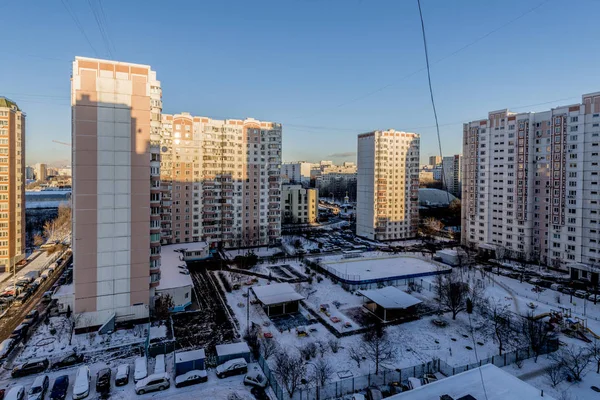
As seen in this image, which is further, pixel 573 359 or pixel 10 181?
pixel 10 181

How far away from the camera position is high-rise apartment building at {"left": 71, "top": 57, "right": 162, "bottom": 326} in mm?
14781

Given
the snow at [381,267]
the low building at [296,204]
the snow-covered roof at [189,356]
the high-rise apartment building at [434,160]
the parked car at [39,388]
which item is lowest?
the parked car at [39,388]

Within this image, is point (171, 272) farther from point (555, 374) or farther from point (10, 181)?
point (555, 374)

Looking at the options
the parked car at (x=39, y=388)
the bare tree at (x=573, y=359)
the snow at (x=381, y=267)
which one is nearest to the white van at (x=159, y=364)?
the parked car at (x=39, y=388)

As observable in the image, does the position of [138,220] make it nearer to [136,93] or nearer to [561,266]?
[136,93]

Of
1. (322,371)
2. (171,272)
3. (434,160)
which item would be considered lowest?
(322,371)

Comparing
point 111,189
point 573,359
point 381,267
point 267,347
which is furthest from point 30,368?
point 381,267

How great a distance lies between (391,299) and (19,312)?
63.7 feet

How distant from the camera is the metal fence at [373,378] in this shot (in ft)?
34.2

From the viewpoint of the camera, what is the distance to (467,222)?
33.9 m

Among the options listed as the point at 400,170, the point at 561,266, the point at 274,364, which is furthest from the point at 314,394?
the point at 400,170

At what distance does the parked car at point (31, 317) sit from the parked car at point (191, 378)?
9.76 meters

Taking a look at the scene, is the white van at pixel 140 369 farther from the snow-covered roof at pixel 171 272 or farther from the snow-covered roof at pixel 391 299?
the snow-covered roof at pixel 391 299

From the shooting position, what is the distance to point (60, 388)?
1036 cm
